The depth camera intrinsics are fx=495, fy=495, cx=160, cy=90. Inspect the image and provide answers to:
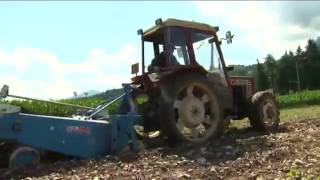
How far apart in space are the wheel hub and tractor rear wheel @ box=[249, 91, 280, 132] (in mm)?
2017

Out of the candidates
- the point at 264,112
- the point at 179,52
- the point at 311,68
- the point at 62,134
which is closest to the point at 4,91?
the point at 62,134

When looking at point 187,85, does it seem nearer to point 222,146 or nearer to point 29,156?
point 222,146

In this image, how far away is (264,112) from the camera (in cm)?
1031

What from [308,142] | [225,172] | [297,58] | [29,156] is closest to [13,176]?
[29,156]

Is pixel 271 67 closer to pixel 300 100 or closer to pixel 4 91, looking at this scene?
pixel 300 100

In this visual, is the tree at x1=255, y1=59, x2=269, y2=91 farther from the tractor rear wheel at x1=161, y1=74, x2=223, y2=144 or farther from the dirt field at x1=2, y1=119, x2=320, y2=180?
the dirt field at x1=2, y1=119, x2=320, y2=180

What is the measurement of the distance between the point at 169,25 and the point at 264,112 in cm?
302

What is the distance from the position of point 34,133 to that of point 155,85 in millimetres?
2270

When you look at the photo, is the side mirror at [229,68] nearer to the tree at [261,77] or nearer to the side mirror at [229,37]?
the side mirror at [229,37]

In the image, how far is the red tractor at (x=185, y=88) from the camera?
8156 millimetres

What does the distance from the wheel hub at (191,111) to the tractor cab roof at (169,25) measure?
137cm

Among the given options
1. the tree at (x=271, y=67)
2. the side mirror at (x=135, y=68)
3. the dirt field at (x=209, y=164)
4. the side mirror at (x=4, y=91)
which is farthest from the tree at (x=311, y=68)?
the side mirror at (x=4, y=91)

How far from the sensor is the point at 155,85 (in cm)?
838

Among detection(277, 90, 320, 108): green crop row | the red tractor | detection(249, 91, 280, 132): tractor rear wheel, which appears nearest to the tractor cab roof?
the red tractor
